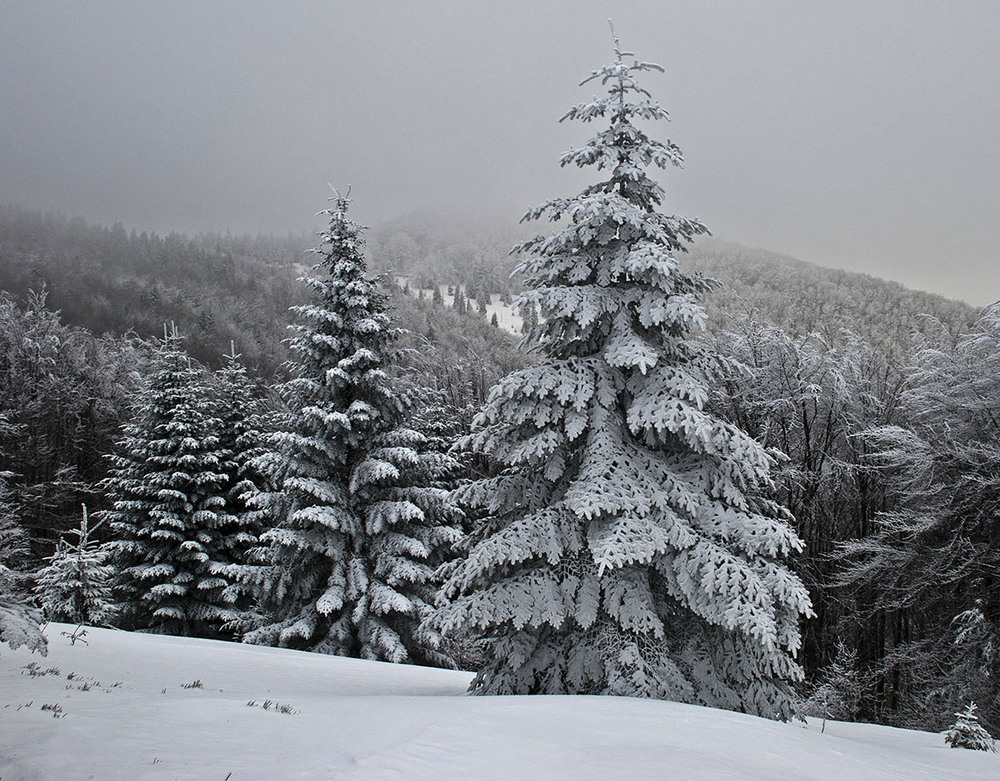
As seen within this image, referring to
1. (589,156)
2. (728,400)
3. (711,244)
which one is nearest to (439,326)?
(711,244)

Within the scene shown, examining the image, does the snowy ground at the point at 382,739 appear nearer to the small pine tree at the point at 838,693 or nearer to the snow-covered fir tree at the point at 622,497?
the snow-covered fir tree at the point at 622,497

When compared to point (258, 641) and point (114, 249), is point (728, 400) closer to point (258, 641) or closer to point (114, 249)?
point (258, 641)

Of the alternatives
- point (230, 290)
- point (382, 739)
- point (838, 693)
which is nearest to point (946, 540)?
point (838, 693)

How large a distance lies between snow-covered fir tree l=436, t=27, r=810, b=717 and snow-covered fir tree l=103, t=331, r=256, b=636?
13606 mm

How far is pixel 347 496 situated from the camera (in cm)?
1625

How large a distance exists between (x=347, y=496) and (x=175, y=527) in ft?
22.7

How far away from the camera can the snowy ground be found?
13.3 feet

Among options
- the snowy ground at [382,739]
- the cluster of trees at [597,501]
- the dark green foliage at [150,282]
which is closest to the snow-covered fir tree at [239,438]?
the cluster of trees at [597,501]

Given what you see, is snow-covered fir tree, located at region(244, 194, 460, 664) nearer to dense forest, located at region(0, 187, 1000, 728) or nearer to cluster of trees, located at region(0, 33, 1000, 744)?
cluster of trees, located at region(0, 33, 1000, 744)

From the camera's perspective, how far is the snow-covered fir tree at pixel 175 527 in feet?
63.3

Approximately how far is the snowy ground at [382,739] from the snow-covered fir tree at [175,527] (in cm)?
1167

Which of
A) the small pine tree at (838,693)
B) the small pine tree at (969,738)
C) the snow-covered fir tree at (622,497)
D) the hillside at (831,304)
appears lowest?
the small pine tree at (838,693)

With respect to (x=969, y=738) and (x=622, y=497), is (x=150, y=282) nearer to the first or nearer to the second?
(x=622, y=497)

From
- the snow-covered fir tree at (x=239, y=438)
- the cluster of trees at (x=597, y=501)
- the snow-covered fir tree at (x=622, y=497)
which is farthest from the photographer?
the snow-covered fir tree at (x=239, y=438)
